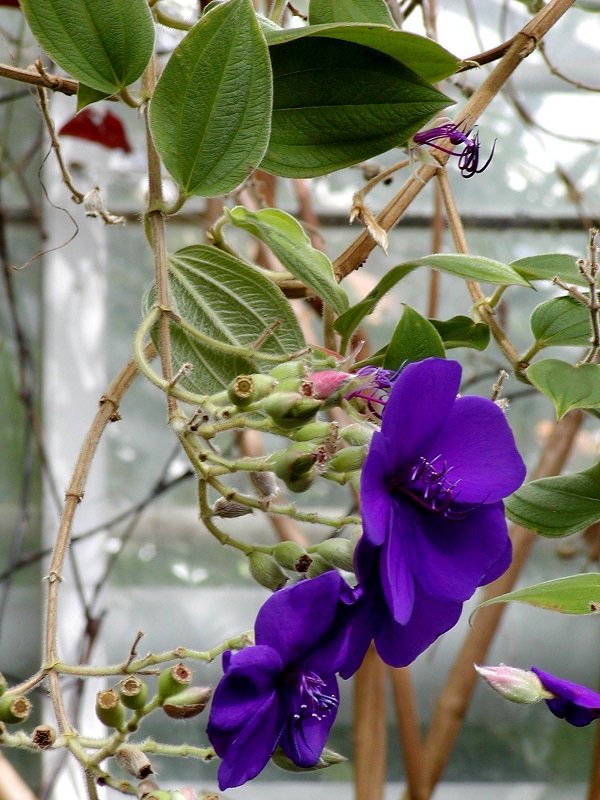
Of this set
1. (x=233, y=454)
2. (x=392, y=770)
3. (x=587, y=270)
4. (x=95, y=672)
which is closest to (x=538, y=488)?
(x=587, y=270)

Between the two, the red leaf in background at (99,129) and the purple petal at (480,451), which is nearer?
the purple petal at (480,451)

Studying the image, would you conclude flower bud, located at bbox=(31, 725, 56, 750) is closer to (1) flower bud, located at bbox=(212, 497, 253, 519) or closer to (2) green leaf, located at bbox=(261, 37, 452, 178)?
(1) flower bud, located at bbox=(212, 497, 253, 519)

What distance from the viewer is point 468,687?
722 mm

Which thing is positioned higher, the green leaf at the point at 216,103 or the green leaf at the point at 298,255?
the green leaf at the point at 216,103

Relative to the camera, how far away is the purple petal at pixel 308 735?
0.27 metres

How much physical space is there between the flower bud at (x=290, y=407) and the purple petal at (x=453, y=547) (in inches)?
2.0

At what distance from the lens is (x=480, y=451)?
0.89 ft

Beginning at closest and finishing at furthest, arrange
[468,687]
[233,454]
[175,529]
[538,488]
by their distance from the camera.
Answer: [538,488], [468,687], [233,454], [175,529]

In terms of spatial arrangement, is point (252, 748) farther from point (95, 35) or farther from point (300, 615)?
point (95, 35)

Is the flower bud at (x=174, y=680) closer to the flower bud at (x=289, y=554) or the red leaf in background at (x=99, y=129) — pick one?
the flower bud at (x=289, y=554)

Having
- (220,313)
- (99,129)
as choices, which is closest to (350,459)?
(220,313)

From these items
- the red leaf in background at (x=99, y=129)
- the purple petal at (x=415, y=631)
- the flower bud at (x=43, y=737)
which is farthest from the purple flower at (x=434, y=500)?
the red leaf in background at (x=99, y=129)

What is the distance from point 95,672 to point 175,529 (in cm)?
95

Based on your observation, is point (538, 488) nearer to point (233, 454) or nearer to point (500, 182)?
point (233, 454)
